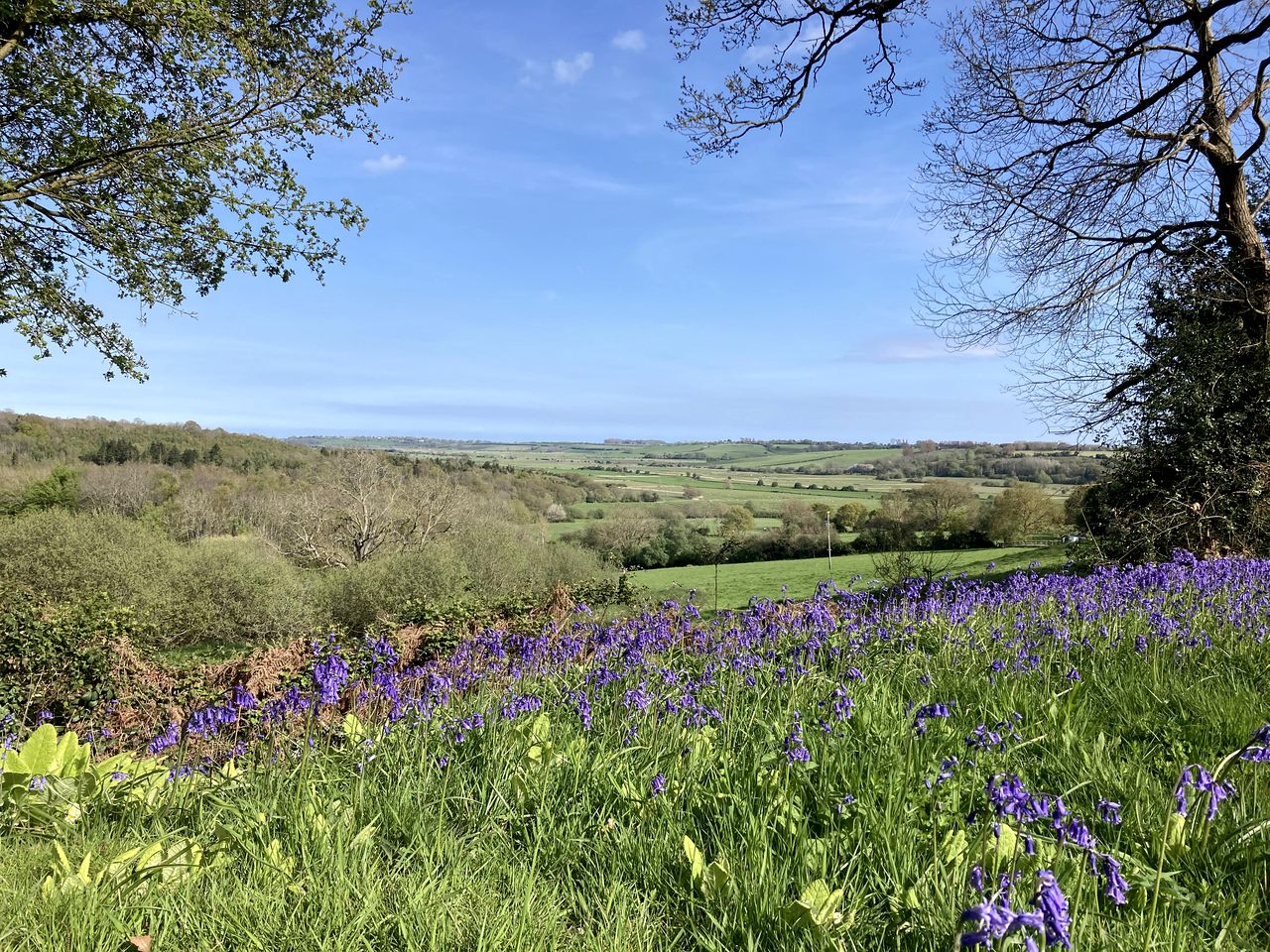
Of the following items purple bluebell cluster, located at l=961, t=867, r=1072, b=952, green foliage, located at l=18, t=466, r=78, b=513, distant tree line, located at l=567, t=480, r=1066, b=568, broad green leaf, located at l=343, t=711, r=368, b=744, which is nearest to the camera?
purple bluebell cluster, located at l=961, t=867, r=1072, b=952

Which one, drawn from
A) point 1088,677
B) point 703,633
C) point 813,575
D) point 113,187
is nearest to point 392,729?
point 703,633

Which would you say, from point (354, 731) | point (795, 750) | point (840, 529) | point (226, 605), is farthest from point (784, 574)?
point (795, 750)

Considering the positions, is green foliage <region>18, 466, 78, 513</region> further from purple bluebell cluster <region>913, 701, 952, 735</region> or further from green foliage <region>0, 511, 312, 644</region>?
purple bluebell cluster <region>913, 701, 952, 735</region>

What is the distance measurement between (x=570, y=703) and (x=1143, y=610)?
4495 millimetres

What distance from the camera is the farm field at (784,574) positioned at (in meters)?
16.3

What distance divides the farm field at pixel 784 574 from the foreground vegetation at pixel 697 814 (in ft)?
34.0

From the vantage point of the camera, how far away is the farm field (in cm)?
1628

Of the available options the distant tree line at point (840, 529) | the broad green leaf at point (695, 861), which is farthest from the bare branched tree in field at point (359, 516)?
the broad green leaf at point (695, 861)

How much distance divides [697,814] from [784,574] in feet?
78.7

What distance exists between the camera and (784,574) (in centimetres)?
2594

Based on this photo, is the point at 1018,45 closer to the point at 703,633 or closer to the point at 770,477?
the point at 703,633

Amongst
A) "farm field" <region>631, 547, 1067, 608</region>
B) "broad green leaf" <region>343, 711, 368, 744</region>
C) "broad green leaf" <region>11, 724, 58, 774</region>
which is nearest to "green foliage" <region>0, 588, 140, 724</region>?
"broad green leaf" <region>11, 724, 58, 774</region>

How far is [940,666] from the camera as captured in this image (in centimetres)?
431

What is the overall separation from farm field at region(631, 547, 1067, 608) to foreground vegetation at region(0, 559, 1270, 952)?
10.4m
